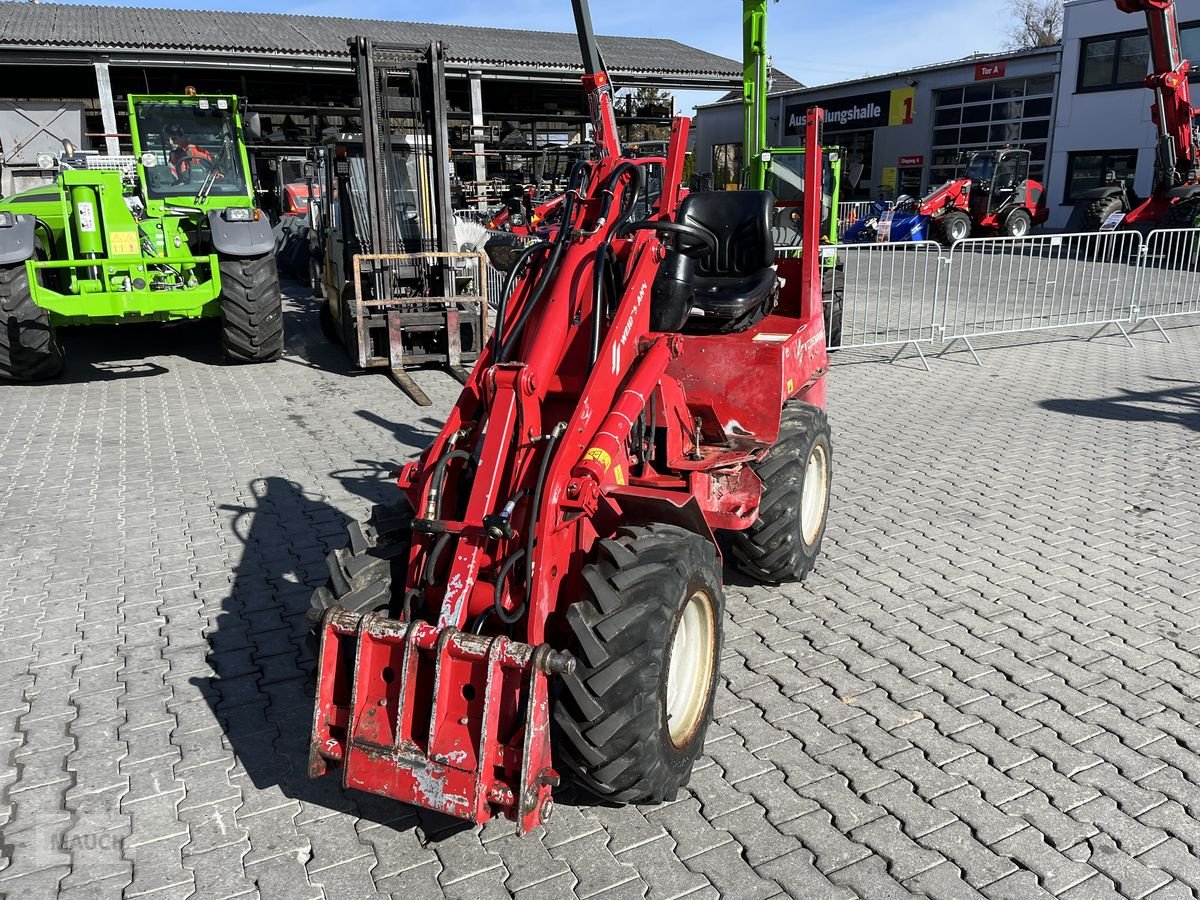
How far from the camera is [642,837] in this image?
10.1ft

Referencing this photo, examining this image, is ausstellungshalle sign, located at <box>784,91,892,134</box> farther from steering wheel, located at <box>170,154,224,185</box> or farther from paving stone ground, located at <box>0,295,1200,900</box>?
paving stone ground, located at <box>0,295,1200,900</box>

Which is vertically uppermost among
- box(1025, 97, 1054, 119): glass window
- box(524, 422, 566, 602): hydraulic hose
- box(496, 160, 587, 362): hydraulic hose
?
box(1025, 97, 1054, 119): glass window

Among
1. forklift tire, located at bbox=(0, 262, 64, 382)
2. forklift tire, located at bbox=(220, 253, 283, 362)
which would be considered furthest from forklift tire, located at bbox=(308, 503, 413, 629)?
forklift tire, located at bbox=(0, 262, 64, 382)

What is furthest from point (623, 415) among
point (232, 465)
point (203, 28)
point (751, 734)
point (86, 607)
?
point (203, 28)

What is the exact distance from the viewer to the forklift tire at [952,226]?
21906 mm

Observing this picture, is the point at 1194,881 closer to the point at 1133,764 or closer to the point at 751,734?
the point at 1133,764

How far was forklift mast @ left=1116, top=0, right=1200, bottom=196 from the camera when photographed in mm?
17219

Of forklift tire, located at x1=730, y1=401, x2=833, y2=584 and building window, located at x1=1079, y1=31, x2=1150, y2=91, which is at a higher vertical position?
building window, located at x1=1079, y1=31, x2=1150, y2=91

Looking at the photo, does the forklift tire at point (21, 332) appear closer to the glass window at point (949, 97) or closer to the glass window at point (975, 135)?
the glass window at point (975, 135)

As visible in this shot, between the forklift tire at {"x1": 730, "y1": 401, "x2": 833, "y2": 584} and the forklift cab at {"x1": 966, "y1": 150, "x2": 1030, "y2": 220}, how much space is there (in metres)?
20.1

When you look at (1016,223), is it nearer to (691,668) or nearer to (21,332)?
(21,332)

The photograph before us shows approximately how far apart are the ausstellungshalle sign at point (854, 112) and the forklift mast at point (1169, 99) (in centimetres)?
1321

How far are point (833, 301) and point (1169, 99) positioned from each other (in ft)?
41.4

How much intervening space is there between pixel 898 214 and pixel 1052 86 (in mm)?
7844
